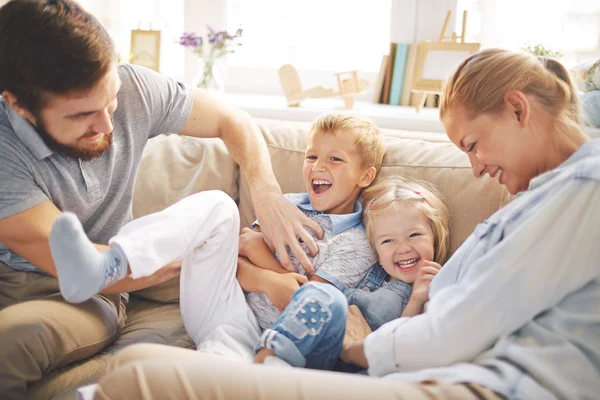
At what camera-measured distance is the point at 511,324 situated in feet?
3.65

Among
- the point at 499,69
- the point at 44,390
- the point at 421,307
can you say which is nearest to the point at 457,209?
the point at 421,307

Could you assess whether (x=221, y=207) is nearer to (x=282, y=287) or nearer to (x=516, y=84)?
(x=282, y=287)

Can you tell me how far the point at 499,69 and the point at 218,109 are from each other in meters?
0.95

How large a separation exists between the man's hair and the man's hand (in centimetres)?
60

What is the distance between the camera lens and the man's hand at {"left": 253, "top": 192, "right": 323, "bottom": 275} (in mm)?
1693

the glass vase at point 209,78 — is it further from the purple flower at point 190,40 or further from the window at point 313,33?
the window at point 313,33

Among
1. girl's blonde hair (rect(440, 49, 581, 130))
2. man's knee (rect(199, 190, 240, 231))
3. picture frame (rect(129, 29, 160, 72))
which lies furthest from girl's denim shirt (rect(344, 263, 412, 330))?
picture frame (rect(129, 29, 160, 72))

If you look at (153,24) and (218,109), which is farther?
(153,24)

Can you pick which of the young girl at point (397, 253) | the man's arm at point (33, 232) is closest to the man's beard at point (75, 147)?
the man's arm at point (33, 232)

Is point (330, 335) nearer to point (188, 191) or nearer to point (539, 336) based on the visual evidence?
point (539, 336)

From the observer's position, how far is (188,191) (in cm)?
205

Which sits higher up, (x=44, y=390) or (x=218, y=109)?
(x=218, y=109)

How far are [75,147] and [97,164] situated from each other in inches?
5.4

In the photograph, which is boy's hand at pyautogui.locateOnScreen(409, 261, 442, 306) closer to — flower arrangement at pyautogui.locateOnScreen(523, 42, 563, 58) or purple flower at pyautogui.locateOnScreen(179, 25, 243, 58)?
flower arrangement at pyautogui.locateOnScreen(523, 42, 563, 58)
